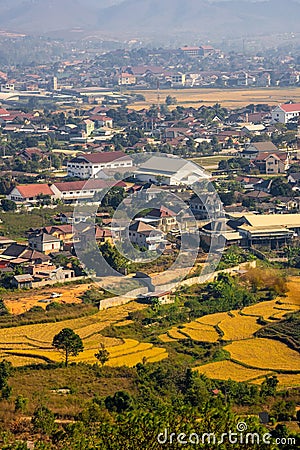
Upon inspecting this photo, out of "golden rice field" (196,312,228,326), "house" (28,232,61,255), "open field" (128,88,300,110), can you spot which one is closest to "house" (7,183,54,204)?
"house" (28,232,61,255)

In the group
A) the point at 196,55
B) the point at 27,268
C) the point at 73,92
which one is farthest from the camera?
the point at 196,55

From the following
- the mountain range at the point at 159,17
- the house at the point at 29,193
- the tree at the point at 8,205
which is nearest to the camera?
the tree at the point at 8,205

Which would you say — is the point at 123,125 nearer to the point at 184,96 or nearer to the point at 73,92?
the point at 184,96

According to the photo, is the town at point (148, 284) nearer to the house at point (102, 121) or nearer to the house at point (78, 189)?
the house at point (78, 189)

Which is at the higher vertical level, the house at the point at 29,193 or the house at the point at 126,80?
the house at the point at 29,193

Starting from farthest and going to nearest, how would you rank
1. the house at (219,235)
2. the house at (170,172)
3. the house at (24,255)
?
the house at (170,172), the house at (219,235), the house at (24,255)

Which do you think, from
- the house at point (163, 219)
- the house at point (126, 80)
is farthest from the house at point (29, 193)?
the house at point (126, 80)

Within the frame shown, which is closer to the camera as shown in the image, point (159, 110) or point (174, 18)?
point (159, 110)

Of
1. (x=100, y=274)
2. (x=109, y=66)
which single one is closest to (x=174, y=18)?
(x=109, y=66)
